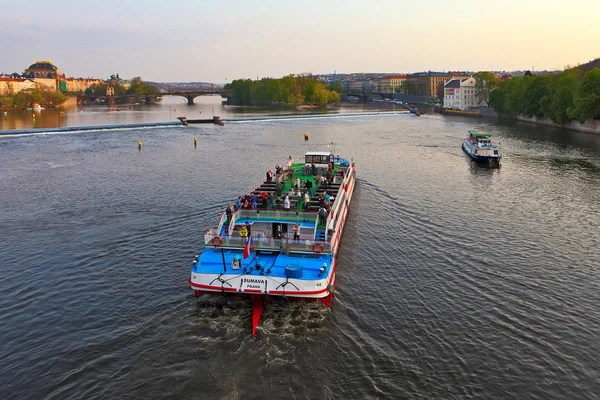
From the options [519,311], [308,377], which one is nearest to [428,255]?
[519,311]

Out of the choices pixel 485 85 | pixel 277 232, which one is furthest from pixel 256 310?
pixel 485 85

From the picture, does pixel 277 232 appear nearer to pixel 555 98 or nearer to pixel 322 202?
pixel 322 202

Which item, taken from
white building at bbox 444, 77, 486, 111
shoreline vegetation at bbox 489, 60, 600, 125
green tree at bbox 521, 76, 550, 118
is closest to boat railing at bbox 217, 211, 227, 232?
shoreline vegetation at bbox 489, 60, 600, 125

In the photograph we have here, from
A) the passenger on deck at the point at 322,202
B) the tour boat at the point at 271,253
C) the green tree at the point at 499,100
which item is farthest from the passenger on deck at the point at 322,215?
the green tree at the point at 499,100

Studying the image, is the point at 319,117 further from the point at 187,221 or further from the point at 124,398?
the point at 124,398

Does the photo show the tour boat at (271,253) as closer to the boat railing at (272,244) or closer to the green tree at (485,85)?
the boat railing at (272,244)

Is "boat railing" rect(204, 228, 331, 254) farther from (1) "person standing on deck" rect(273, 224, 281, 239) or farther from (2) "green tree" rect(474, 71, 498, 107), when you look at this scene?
(2) "green tree" rect(474, 71, 498, 107)
